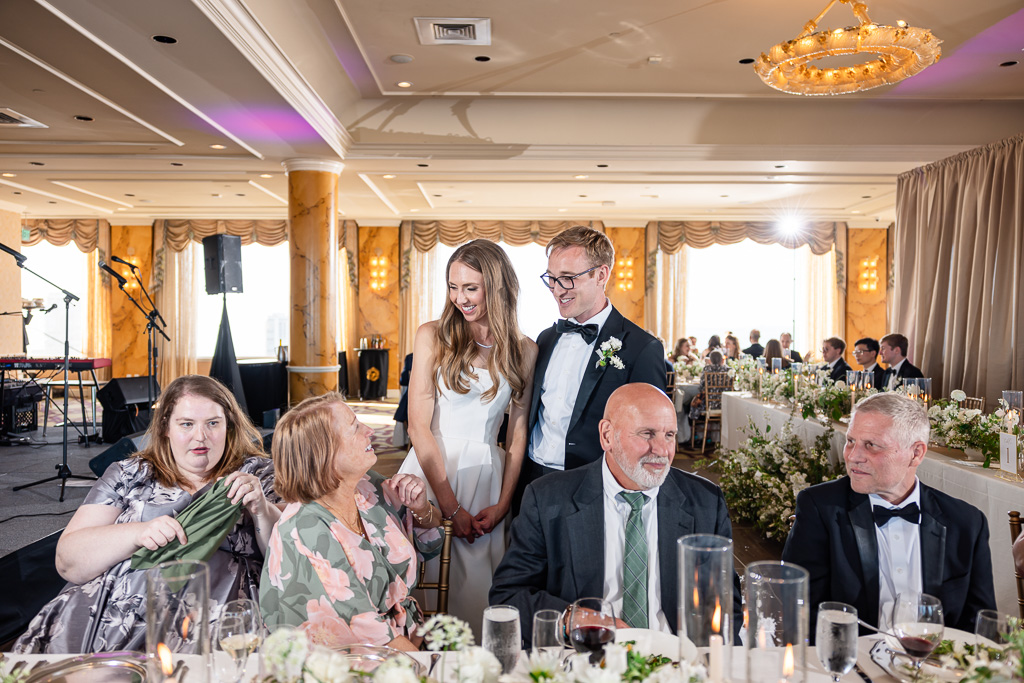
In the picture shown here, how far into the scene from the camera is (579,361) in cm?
269

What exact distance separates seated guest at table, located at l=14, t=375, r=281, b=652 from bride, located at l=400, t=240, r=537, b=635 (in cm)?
63

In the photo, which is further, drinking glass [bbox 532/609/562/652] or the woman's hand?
the woman's hand

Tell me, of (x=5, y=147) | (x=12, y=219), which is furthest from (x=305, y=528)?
(x=12, y=219)

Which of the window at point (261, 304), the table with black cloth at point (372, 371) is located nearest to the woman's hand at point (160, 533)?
the table with black cloth at point (372, 371)

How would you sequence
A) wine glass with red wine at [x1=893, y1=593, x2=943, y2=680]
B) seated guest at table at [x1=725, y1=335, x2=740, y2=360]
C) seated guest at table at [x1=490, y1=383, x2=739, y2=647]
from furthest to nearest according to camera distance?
seated guest at table at [x1=725, y1=335, x2=740, y2=360], seated guest at table at [x1=490, y1=383, x2=739, y2=647], wine glass with red wine at [x1=893, y1=593, x2=943, y2=680]

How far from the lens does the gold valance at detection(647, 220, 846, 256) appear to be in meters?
13.9

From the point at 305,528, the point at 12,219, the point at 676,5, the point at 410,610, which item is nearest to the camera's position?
the point at 305,528

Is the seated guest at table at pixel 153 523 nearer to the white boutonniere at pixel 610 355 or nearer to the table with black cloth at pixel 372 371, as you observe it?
the white boutonniere at pixel 610 355

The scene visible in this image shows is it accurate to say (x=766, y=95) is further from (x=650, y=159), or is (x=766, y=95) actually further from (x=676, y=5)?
(x=676, y=5)

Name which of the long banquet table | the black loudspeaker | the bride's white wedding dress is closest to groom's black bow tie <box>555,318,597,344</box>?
the bride's white wedding dress

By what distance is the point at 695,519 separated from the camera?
2.09 metres

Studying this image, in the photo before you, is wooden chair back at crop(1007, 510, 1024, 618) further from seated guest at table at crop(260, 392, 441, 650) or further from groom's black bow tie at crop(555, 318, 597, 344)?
seated guest at table at crop(260, 392, 441, 650)

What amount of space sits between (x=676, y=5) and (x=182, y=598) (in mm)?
5346

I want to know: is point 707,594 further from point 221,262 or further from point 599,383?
point 221,262
